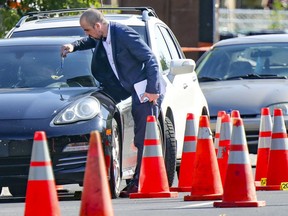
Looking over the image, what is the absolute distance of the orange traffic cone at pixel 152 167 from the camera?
1064cm

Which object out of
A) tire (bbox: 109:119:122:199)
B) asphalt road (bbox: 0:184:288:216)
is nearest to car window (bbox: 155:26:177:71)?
tire (bbox: 109:119:122:199)

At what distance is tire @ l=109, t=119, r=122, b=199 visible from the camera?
10.9 meters

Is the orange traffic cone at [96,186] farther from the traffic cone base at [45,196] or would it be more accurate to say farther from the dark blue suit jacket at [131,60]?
the dark blue suit jacket at [131,60]

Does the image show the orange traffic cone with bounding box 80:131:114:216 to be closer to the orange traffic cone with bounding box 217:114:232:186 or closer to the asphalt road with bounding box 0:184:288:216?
the asphalt road with bounding box 0:184:288:216

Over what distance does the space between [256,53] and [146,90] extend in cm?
574

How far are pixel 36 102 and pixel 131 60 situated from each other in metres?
1.05

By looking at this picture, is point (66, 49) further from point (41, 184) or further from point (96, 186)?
point (96, 186)

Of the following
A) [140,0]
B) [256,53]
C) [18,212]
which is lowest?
[140,0]

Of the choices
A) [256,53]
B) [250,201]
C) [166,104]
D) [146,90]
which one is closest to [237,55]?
[256,53]

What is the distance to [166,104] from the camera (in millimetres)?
12539

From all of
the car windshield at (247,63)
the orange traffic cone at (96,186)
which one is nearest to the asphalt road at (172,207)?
the orange traffic cone at (96,186)

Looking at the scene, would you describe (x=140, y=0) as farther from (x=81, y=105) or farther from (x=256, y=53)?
(x=81, y=105)

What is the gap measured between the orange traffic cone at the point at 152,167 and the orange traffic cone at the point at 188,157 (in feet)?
3.57

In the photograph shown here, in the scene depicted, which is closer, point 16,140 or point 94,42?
point 16,140
